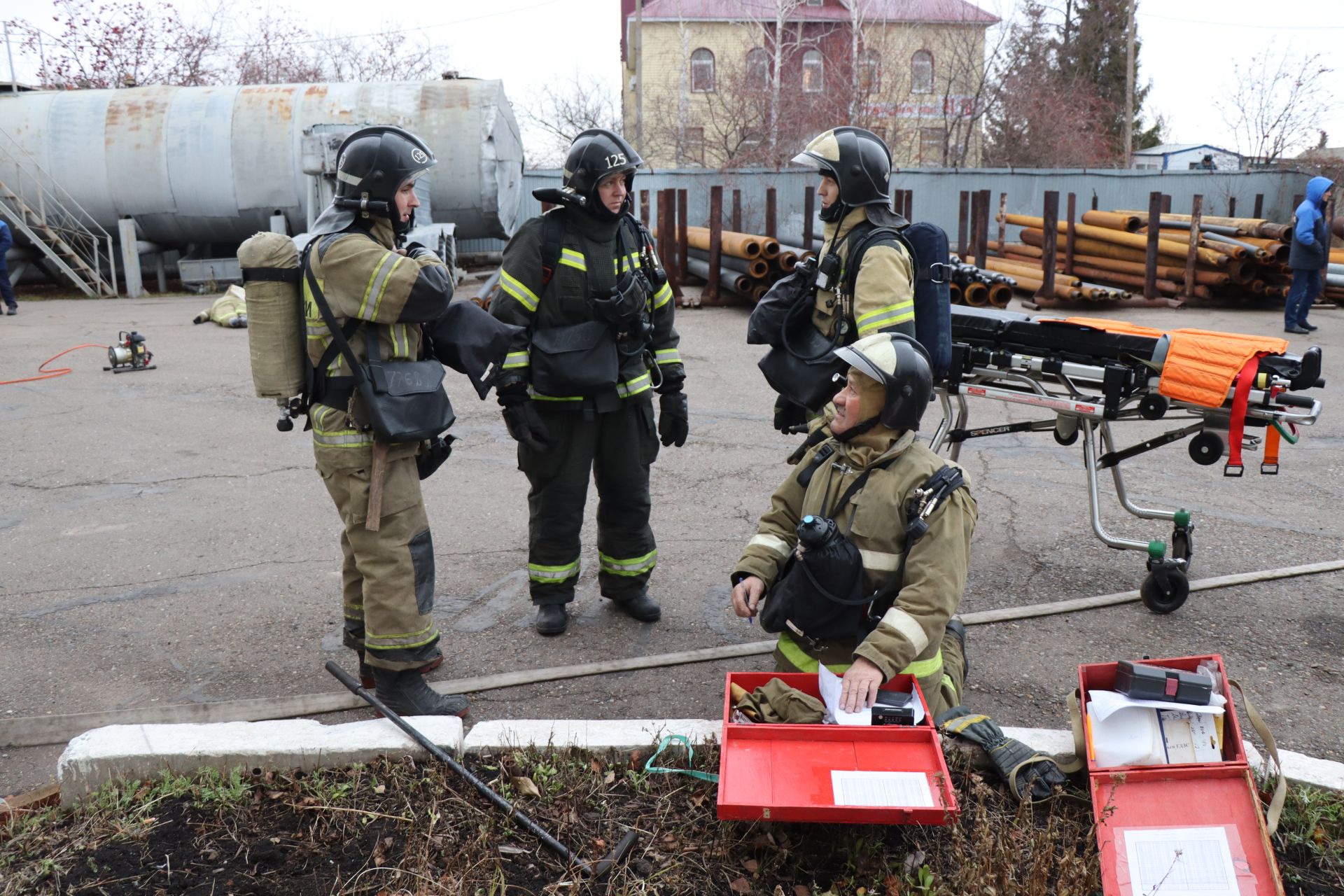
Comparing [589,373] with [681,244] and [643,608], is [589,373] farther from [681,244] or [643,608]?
[681,244]

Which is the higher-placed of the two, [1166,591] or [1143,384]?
[1143,384]

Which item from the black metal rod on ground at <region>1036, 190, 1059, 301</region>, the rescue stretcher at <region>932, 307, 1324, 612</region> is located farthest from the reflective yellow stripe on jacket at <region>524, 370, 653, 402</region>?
the black metal rod on ground at <region>1036, 190, 1059, 301</region>

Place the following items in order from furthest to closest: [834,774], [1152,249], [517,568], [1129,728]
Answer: [1152,249] < [517,568] < [1129,728] < [834,774]

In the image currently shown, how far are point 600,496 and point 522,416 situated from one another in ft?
1.92

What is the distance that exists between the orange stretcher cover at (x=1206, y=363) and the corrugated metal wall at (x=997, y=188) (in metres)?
16.6

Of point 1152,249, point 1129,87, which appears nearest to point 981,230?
point 1152,249

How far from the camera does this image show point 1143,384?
14.3ft

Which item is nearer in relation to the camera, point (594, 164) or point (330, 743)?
point (330, 743)

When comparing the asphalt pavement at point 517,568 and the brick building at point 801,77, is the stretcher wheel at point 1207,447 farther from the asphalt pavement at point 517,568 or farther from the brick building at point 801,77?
→ the brick building at point 801,77

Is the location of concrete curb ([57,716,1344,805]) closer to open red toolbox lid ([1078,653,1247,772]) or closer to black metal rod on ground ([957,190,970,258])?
open red toolbox lid ([1078,653,1247,772])

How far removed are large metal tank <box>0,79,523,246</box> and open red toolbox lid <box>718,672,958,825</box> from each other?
48.7ft

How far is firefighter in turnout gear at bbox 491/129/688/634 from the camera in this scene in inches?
166

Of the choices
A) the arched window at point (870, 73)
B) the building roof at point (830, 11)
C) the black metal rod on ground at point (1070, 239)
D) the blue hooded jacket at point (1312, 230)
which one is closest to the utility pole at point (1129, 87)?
the building roof at point (830, 11)

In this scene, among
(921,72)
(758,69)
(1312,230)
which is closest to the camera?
(1312,230)
